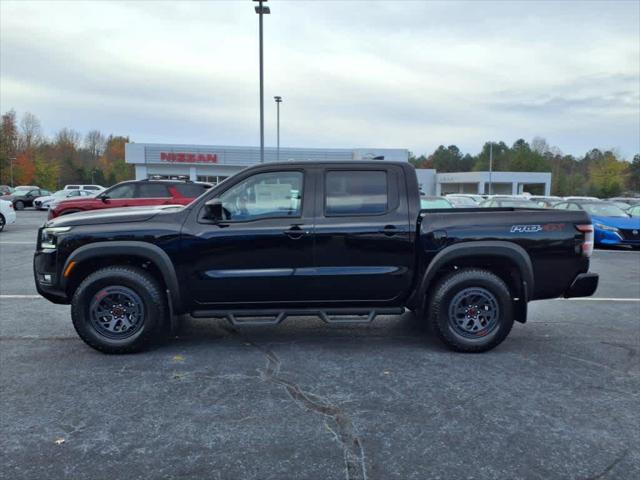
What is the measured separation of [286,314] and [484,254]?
2.04 m

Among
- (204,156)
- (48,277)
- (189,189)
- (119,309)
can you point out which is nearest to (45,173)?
(204,156)

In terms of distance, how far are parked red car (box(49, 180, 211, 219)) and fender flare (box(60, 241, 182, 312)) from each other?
28.9 ft

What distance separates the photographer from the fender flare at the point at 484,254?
15.5 ft

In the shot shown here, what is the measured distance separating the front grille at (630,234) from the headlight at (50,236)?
46.7ft

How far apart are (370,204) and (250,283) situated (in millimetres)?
1433

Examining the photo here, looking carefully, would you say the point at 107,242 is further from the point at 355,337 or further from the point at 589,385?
the point at 589,385

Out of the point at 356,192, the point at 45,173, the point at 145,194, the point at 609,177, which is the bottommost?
the point at 145,194

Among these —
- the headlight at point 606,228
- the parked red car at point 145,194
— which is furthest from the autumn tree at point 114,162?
the headlight at point 606,228

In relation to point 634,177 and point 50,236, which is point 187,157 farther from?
point 634,177

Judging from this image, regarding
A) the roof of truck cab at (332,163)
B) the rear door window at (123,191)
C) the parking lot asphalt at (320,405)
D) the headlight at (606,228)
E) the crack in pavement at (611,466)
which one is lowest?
the parking lot asphalt at (320,405)

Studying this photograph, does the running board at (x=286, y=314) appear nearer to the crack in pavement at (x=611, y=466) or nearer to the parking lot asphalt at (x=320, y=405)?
the parking lot asphalt at (x=320, y=405)

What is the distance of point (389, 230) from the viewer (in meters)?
4.74

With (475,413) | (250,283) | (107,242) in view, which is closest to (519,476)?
(475,413)

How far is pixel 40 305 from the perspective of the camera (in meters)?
6.66
